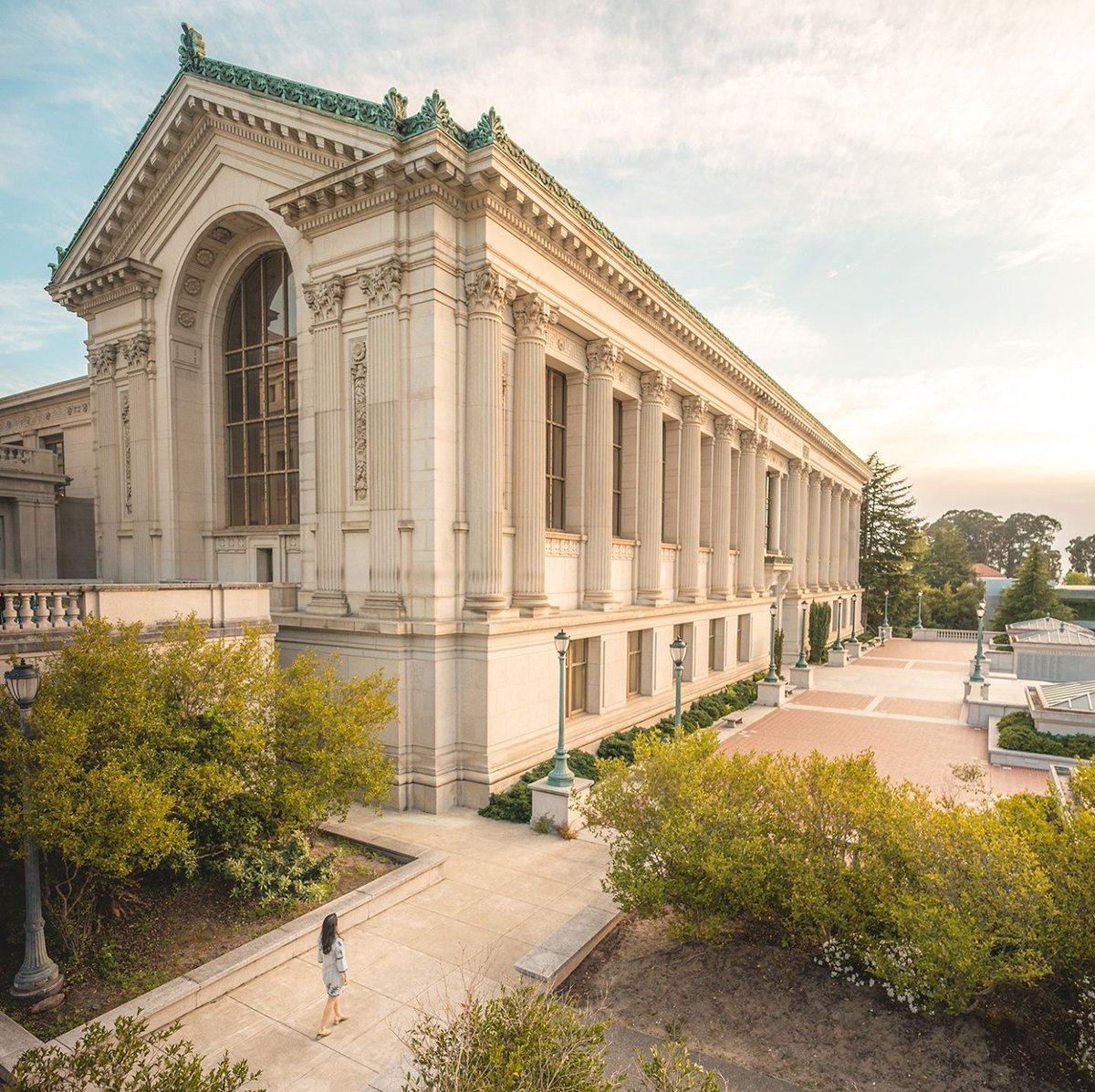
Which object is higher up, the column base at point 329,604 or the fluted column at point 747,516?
the fluted column at point 747,516

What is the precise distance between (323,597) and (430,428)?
5297 mm

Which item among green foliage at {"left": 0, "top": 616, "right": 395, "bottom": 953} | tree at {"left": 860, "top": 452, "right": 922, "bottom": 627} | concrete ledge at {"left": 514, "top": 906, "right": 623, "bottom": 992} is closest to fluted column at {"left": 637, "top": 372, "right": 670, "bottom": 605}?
green foliage at {"left": 0, "top": 616, "right": 395, "bottom": 953}

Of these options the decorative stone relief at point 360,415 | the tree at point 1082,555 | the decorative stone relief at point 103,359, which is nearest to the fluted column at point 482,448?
the decorative stone relief at point 360,415

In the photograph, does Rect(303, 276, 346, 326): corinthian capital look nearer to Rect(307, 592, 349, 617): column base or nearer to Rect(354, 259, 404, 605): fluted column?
Rect(354, 259, 404, 605): fluted column

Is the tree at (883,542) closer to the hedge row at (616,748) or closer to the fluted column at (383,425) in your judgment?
the hedge row at (616,748)

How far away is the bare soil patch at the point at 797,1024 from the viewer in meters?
6.83

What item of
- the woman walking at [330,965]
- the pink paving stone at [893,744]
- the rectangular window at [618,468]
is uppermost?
the rectangular window at [618,468]

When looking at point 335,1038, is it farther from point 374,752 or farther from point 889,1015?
point 889,1015

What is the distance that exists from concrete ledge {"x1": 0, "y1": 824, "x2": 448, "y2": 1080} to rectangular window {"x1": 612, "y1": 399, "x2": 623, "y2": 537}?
14276mm

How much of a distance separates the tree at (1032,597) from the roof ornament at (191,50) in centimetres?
7296

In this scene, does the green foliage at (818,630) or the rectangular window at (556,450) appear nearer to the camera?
the rectangular window at (556,450)

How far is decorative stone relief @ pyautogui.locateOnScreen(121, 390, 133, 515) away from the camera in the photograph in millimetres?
21750

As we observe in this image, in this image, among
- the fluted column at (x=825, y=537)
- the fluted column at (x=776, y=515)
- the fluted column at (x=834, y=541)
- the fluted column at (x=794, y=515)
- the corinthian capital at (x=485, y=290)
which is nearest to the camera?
the corinthian capital at (x=485, y=290)

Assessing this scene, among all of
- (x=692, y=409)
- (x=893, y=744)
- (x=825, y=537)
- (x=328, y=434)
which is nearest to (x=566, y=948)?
(x=328, y=434)
